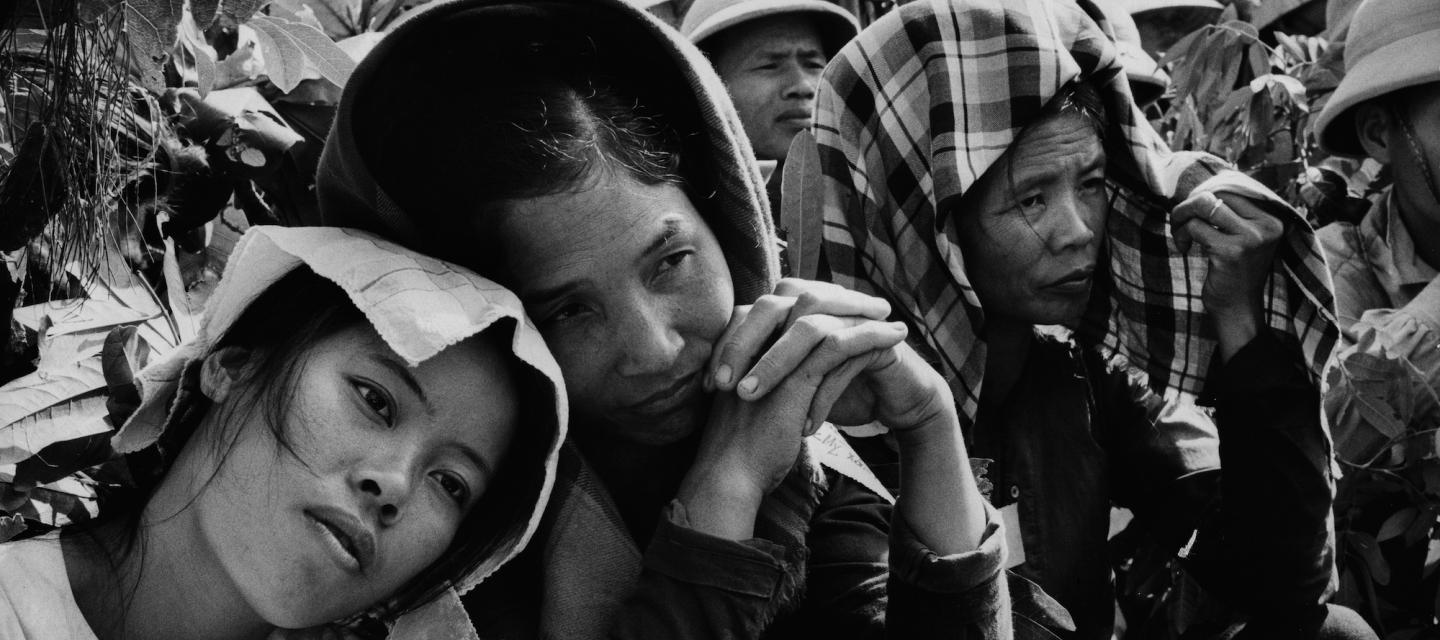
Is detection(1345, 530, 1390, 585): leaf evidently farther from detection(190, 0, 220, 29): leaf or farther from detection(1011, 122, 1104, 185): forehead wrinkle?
detection(190, 0, 220, 29): leaf

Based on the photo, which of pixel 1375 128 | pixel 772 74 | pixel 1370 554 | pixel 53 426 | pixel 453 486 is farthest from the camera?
pixel 772 74

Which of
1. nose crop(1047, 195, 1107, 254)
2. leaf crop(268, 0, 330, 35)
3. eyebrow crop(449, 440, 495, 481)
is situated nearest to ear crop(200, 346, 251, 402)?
eyebrow crop(449, 440, 495, 481)

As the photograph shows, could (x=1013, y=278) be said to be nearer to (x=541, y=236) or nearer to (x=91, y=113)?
(x=541, y=236)

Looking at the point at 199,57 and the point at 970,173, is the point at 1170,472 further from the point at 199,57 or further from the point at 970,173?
the point at 199,57

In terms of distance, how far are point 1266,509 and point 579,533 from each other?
120 cm

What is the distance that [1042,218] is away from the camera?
2.58 m

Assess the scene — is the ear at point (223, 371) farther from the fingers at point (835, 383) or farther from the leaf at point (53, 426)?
the fingers at point (835, 383)

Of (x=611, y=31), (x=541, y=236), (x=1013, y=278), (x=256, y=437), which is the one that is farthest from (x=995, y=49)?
(x=256, y=437)

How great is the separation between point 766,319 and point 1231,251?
0.98 m

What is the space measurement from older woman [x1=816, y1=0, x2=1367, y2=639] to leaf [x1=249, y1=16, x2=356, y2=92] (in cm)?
82

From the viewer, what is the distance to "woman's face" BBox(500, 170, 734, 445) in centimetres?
192

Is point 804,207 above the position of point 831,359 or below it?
below

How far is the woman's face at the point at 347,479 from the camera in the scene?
1693 millimetres

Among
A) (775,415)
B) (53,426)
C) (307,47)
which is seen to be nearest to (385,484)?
(775,415)
